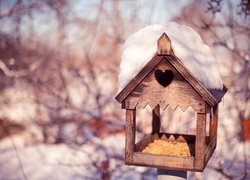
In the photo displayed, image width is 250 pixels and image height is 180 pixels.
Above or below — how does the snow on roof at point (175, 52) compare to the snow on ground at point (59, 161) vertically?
above

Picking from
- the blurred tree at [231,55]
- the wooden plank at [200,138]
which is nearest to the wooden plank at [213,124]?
the wooden plank at [200,138]

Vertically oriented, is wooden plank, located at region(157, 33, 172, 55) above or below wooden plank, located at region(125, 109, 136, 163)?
above

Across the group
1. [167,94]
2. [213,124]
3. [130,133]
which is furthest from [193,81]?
[213,124]

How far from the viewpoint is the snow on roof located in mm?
1521

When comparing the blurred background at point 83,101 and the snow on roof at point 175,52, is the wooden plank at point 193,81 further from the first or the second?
the blurred background at point 83,101

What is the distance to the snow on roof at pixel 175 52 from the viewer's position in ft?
4.99

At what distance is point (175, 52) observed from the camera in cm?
151

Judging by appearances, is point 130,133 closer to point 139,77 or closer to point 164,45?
point 139,77

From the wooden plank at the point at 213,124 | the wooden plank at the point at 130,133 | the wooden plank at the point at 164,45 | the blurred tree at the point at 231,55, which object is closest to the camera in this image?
the wooden plank at the point at 164,45

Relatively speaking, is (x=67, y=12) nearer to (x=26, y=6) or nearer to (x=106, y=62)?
(x=26, y=6)

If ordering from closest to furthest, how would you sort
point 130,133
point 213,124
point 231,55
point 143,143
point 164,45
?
point 164,45, point 130,133, point 143,143, point 213,124, point 231,55

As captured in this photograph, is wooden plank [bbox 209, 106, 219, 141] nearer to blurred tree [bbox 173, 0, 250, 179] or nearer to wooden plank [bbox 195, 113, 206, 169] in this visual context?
wooden plank [bbox 195, 113, 206, 169]

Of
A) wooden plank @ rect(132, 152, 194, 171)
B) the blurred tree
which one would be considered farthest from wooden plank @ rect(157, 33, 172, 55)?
the blurred tree

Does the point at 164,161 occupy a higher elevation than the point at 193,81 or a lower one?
lower
